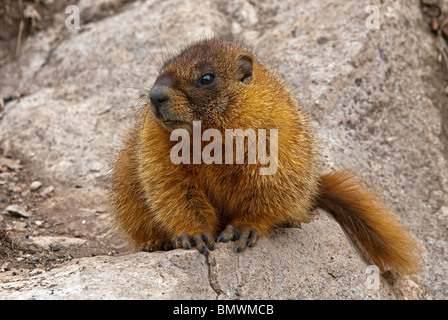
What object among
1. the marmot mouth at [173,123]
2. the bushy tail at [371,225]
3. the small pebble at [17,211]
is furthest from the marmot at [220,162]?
the small pebble at [17,211]

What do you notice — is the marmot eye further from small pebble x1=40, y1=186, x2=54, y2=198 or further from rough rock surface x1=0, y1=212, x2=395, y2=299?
small pebble x1=40, y1=186, x2=54, y2=198

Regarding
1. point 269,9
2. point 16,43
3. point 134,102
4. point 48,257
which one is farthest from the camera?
point 16,43

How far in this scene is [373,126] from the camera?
266 inches

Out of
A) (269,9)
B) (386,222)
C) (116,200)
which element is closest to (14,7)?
(269,9)

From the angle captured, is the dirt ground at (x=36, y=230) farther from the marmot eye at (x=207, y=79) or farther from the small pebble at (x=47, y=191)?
the marmot eye at (x=207, y=79)

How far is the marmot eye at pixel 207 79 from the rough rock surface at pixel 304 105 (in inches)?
48.1

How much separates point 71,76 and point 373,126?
403 centimetres

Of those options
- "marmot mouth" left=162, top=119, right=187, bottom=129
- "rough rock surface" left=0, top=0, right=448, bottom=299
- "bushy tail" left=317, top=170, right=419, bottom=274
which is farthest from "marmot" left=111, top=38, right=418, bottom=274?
"bushy tail" left=317, top=170, right=419, bottom=274

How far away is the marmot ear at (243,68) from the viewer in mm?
4621

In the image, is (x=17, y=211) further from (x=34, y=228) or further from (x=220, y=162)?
(x=220, y=162)

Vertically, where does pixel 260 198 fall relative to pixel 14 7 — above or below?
below

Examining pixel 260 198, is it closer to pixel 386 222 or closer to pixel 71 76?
pixel 386 222

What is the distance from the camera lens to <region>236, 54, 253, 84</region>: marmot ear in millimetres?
4621

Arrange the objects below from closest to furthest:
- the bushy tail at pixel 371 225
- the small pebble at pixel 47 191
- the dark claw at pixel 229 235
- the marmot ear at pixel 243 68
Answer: the dark claw at pixel 229 235, the marmot ear at pixel 243 68, the bushy tail at pixel 371 225, the small pebble at pixel 47 191
